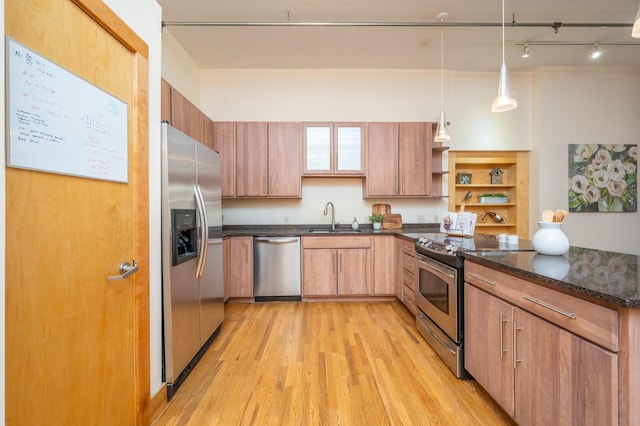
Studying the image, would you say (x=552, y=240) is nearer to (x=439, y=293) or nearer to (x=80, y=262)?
(x=439, y=293)

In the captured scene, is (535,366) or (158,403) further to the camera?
(158,403)

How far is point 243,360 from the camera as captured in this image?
237 centimetres

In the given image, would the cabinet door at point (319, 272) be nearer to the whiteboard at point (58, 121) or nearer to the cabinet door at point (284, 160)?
the cabinet door at point (284, 160)

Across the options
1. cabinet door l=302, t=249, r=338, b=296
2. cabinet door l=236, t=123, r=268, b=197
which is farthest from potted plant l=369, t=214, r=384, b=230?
cabinet door l=236, t=123, r=268, b=197

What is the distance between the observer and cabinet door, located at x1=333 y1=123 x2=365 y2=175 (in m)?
4.07

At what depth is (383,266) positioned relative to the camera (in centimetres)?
378

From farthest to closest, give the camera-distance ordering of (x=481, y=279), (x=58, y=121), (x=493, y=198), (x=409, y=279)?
(x=493, y=198), (x=409, y=279), (x=481, y=279), (x=58, y=121)

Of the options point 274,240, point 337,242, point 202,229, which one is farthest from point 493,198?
point 202,229

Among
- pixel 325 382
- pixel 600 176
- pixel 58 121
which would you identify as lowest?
pixel 325 382

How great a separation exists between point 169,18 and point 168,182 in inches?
92.5

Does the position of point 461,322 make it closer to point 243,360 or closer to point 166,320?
point 243,360

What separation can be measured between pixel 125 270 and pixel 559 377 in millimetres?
2062

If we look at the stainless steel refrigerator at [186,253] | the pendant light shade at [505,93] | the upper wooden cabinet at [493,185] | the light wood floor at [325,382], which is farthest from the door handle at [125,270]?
the upper wooden cabinet at [493,185]

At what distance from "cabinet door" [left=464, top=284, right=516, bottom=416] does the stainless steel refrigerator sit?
6.49 feet
